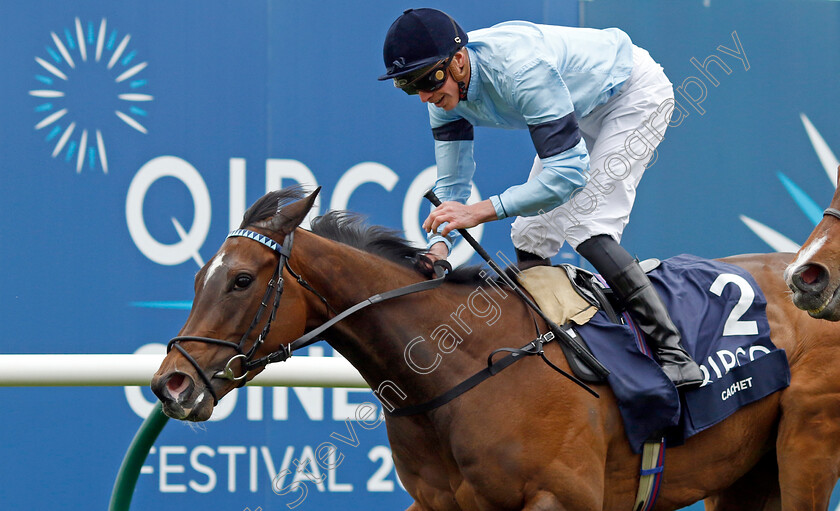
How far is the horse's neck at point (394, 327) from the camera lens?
238 centimetres

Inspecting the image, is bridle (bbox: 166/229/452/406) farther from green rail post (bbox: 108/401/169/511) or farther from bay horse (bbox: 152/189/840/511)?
green rail post (bbox: 108/401/169/511)

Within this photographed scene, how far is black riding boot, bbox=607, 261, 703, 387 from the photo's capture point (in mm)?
2568

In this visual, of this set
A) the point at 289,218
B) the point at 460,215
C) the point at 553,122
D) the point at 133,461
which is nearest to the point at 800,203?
the point at 553,122

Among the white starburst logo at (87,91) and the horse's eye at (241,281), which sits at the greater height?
the white starburst logo at (87,91)

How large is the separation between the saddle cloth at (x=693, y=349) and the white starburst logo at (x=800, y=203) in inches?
61.9

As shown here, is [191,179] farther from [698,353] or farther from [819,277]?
[819,277]

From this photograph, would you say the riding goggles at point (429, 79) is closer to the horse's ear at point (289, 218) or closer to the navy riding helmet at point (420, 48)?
the navy riding helmet at point (420, 48)

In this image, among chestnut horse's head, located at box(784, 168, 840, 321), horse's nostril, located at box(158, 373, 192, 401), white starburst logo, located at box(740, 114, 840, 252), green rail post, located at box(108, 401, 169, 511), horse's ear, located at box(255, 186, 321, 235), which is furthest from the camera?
white starburst logo, located at box(740, 114, 840, 252)

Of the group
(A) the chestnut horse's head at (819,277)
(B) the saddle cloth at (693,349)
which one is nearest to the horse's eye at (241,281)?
(B) the saddle cloth at (693,349)

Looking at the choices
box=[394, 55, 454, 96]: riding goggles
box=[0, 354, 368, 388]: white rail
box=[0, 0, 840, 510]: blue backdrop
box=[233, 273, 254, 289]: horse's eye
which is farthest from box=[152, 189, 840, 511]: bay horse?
box=[0, 0, 840, 510]: blue backdrop

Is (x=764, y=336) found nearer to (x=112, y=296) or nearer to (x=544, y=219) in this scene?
(x=544, y=219)

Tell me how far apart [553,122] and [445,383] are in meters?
0.76

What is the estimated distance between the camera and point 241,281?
2227 mm

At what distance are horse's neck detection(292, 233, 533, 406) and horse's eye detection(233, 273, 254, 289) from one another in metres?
0.15
